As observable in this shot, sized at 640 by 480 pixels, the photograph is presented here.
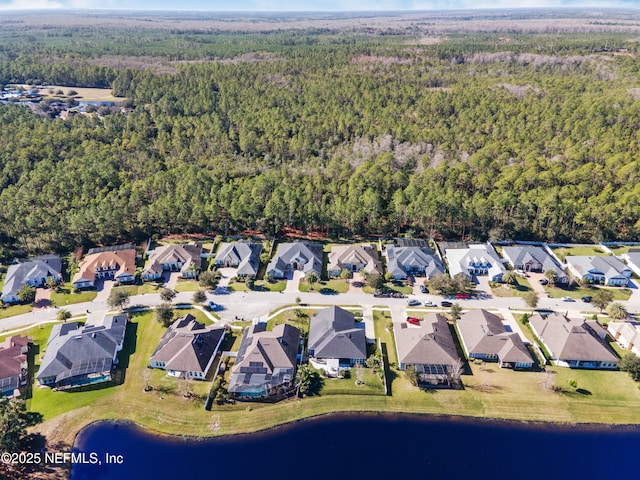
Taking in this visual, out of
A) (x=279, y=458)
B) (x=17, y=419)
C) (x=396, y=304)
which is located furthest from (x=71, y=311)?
(x=396, y=304)

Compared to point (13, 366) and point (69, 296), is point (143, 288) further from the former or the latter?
point (13, 366)

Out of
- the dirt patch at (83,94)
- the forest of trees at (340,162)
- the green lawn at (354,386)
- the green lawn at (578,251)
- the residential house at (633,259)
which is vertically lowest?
the green lawn at (354,386)

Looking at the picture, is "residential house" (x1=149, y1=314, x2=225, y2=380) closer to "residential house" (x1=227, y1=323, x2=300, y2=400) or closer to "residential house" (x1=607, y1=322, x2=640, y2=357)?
"residential house" (x1=227, y1=323, x2=300, y2=400)

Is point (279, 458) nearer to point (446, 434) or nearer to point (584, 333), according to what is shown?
point (446, 434)

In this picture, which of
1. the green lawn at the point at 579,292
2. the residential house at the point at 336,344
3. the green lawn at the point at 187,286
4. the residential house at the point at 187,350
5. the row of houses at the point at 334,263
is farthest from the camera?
the row of houses at the point at 334,263

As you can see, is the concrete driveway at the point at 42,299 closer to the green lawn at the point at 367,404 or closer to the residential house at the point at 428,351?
the green lawn at the point at 367,404

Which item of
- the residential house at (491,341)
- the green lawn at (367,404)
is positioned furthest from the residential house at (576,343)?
the residential house at (491,341)
